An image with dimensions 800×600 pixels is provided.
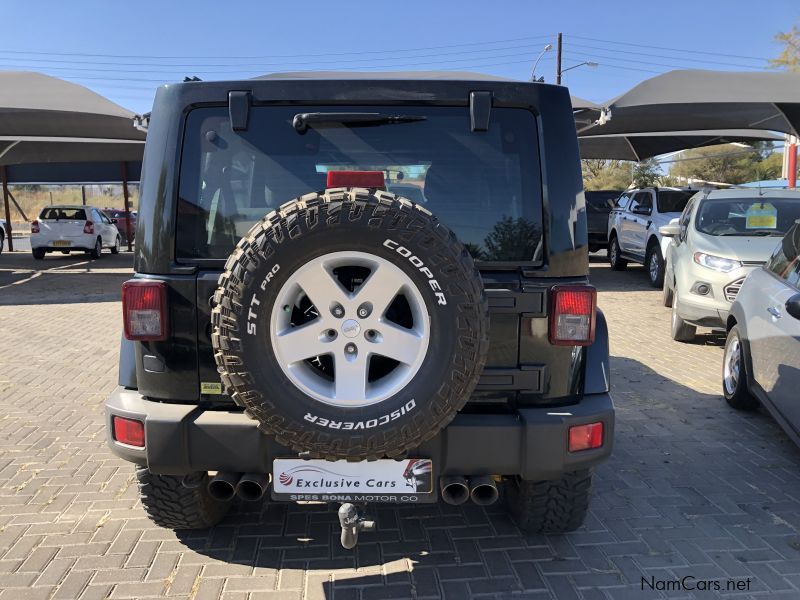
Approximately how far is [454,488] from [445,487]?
0.17 feet

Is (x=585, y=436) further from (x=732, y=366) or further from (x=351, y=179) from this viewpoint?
(x=732, y=366)

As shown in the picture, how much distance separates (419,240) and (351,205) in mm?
258

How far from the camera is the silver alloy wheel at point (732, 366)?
4992mm

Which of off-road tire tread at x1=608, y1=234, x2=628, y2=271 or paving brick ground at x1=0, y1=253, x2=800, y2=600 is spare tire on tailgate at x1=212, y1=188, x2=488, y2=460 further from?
off-road tire tread at x1=608, y1=234, x2=628, y2=271

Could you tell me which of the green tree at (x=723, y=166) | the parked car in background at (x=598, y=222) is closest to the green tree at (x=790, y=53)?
the green tree at (x=723, y=166)

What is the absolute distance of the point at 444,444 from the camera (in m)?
2.46

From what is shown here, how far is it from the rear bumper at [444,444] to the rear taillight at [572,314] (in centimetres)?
30

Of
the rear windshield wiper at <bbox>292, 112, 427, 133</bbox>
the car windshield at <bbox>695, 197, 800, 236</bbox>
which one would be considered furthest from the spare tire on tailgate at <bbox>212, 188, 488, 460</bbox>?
the car windshield at <bbox>695, 197, 800, 236</bbox>

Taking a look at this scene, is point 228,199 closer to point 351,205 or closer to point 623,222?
point 351,205

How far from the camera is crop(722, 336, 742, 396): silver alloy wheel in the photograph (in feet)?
16.4

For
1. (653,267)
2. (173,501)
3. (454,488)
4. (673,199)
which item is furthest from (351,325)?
(673,199)

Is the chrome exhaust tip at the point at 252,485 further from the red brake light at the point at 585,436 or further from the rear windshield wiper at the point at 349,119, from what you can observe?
the rear windshield wiper at the point at 349,119

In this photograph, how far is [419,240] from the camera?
84.5 inches

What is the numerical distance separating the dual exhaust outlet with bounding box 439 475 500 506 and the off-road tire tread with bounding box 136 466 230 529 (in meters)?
1.20
